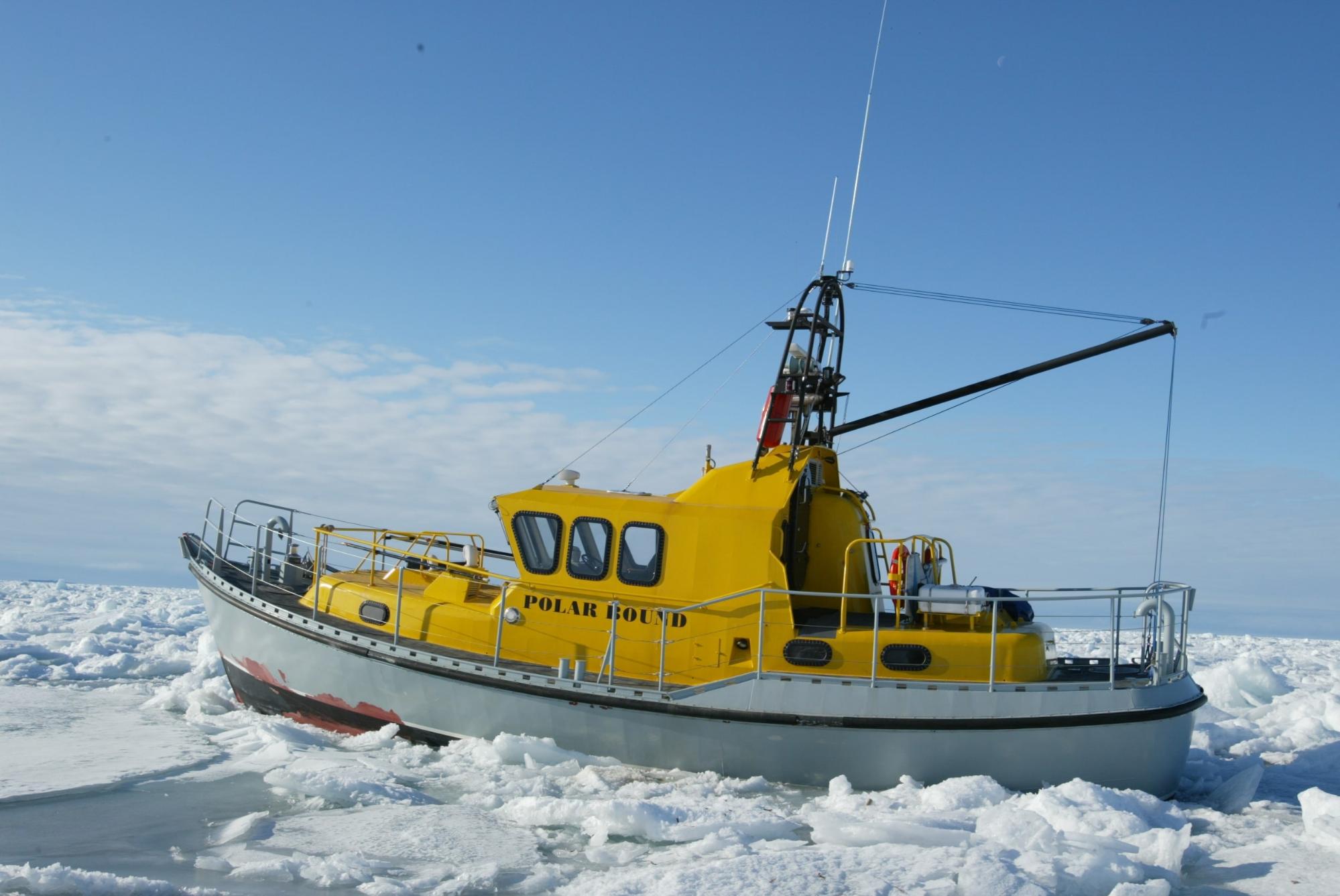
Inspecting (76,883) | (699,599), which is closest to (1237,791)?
(699,599)

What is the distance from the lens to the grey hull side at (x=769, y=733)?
7047mm

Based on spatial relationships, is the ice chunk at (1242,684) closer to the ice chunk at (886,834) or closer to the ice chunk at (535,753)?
the ice chunk at (886,834)

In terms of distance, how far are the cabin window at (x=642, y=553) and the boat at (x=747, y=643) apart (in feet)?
0.05

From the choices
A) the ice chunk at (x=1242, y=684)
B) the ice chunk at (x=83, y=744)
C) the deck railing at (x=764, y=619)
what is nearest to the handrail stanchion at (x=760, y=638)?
the deck railing at (x=764, y=619)

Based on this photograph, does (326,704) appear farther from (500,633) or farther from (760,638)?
(760,638)

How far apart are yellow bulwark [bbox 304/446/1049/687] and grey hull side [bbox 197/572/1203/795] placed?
1.08 feet

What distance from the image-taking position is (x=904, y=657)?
741 cm

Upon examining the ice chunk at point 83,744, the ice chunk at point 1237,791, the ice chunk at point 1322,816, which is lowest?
the ice chunk at point 83,744

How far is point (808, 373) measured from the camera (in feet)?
29.2

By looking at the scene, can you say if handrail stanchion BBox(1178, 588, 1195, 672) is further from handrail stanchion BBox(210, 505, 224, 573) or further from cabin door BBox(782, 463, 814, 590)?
handrail stanchion BBox(210, 505, 224, 573)

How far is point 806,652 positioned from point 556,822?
95.3 inches

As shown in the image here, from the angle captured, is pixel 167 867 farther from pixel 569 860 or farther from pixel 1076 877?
pixel 1076 877

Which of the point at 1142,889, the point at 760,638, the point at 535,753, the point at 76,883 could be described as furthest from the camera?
the point at 535,753

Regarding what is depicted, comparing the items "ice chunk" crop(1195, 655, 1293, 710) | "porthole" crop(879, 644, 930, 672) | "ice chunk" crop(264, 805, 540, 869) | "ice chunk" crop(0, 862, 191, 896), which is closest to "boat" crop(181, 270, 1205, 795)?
"porthole" crop(879, 644, 930, 672)
